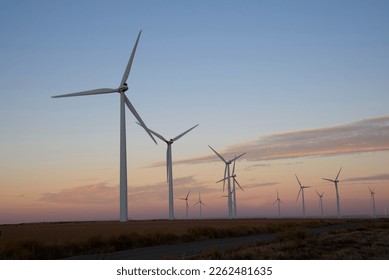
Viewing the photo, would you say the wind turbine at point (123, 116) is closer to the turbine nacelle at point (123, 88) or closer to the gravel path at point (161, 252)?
the turbine nacelle at point (123, 88)

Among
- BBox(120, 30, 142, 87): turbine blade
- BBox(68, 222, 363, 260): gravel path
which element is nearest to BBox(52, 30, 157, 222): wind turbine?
BBox(120, 30, 142, 87): turbine blade

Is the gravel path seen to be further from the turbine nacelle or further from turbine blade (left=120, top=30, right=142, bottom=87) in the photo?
turbine blade (left=120, top=30, right=142, bottom=87)

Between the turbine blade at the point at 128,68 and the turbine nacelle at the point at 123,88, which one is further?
the turbine nacelle at the point at 123,88

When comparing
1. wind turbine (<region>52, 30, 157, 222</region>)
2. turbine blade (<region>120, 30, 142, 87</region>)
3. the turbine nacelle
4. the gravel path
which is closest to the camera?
the gravel path

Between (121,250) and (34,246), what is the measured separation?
832 centimetres

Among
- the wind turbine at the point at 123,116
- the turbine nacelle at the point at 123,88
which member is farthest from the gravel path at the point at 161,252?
the turbine nacelle at the point at 123,88

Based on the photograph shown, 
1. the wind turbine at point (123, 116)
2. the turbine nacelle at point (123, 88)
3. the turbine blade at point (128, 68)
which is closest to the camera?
the wind turbine at point (123, 116)

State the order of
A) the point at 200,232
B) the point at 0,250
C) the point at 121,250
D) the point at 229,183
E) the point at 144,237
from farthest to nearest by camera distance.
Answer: the point at 229,183
the point at 200,232
the point at 144,237
the point at 121,250
the point at 0,250

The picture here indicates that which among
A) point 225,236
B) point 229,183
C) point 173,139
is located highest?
point 173,139

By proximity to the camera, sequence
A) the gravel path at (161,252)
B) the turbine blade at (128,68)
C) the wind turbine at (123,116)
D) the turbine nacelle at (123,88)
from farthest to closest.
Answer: the turbine nacelle at (123,88) → the turbine blade at (128,68) → the wind turbine at (123,116) → the gravel path at (161,252)
